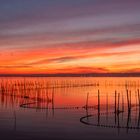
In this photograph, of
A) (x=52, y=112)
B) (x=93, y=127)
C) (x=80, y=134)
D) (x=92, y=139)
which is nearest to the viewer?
(x=92, y=139)

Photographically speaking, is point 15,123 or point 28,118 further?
point 28,118

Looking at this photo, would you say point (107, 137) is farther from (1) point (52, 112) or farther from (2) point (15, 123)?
(1) point (52, 112)

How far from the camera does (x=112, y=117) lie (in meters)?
22.3

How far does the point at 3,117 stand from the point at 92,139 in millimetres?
8249

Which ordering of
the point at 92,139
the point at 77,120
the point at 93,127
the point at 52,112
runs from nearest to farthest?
1. the point at 92,139
2. the point at 93,127
3. the point at 77,120
4. the point at 52,112

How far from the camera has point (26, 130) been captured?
58.3 feet

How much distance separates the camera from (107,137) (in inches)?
647

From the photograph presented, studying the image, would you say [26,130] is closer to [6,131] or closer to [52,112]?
[6,131]

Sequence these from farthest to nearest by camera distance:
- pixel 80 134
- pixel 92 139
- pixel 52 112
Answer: pixel 52 112
pixel 80 134
pixel 92 139

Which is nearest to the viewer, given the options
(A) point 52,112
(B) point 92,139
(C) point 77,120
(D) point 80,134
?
(B) point 92,139

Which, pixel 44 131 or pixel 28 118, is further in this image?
pixel 28 118

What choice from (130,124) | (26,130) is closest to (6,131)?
(26,130)

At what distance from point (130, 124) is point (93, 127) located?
8.04 ft

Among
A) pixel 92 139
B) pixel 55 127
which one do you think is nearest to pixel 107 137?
pixel 92 139
